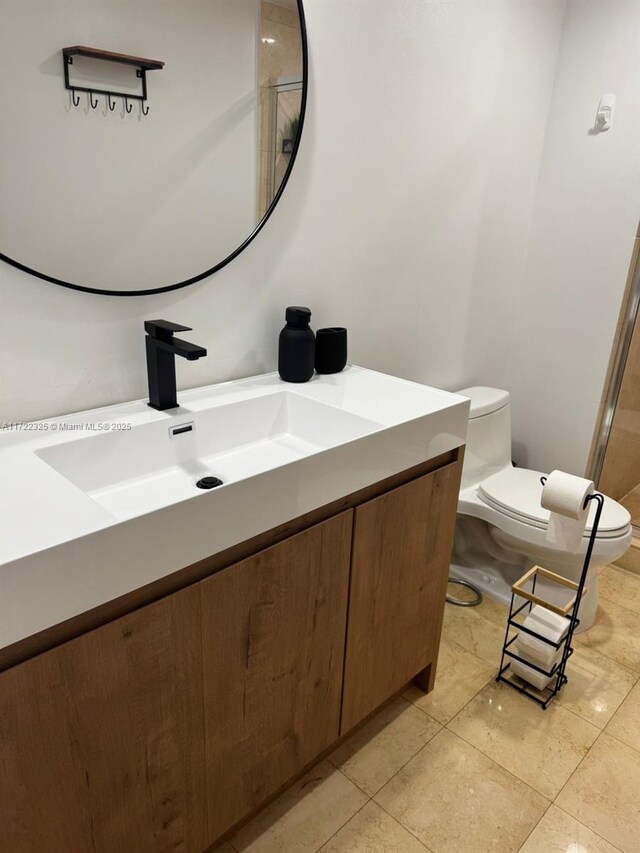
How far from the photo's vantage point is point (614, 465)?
8.37 feet

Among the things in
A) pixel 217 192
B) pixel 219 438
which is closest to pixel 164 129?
pixel 217 192

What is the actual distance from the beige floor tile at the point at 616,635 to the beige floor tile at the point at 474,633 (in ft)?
0.94

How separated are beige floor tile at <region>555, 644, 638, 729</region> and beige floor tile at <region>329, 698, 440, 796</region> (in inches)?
17.5

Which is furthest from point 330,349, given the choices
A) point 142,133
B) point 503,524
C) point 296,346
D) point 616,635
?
point 616,635

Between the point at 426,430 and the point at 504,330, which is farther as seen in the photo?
the point at 504,330

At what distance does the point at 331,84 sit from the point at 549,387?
4.97 ft

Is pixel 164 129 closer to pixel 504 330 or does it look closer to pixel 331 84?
Answer: pixel 331 84

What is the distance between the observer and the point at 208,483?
4.03 feet

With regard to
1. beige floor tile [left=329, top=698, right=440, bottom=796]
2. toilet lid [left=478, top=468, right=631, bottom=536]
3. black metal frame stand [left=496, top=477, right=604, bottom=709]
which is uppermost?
toilet lid [left=478, top=468, right=631, bottom=536]

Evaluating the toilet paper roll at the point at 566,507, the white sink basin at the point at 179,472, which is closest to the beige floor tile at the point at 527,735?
the toilet paper roll at the point at 566,507

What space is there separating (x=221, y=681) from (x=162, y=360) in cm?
65

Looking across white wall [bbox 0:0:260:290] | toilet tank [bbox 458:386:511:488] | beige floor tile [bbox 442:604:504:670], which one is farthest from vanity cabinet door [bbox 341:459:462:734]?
white wall [bbox 0:0:260:290]

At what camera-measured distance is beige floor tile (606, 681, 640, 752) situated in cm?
168

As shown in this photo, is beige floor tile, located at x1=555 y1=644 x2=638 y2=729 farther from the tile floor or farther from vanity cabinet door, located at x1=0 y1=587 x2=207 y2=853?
vanity cabinet door, located at x1=0 y1=587 x2=207 y2=853
